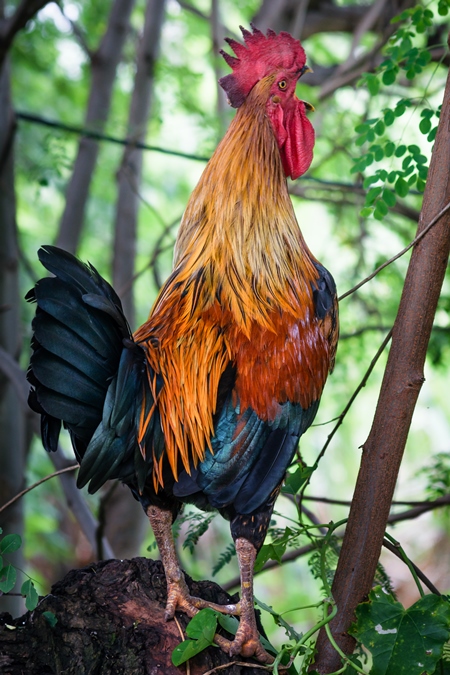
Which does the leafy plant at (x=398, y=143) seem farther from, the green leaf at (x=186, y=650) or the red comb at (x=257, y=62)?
the green leaf at (x=186, y=650)

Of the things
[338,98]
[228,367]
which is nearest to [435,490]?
[228,367]

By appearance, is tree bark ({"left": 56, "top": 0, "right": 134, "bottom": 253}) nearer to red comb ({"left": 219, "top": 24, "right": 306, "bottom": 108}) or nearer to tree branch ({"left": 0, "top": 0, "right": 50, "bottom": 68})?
tree branch ({"left": 0, "top": 0, "right": 50, "bottom": 68})

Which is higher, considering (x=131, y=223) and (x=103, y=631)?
(x=131, y=223)

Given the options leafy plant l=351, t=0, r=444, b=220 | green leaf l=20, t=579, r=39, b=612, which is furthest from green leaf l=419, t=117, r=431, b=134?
green leaf l=20, t=579, r=39, b=612

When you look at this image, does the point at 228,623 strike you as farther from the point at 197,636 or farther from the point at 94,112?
the point at 94,112

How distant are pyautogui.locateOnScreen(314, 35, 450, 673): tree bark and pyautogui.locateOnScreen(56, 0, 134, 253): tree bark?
2.96 meters

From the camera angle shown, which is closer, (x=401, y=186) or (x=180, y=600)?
(x=180, y=600)

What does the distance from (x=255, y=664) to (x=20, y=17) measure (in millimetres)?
3043

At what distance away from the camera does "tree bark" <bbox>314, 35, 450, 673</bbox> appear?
2.13 metres

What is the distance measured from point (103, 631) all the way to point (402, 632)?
81cm

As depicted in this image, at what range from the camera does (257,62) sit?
8.15 feet

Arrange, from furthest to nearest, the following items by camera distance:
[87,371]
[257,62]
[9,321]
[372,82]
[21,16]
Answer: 1. [9,321]
2. [21,16]
3. [372,82]
4. [257,62]
5. [87,371]

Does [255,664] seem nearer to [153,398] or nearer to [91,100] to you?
[153,398]

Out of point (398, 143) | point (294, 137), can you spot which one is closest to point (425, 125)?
point (398, 143)
